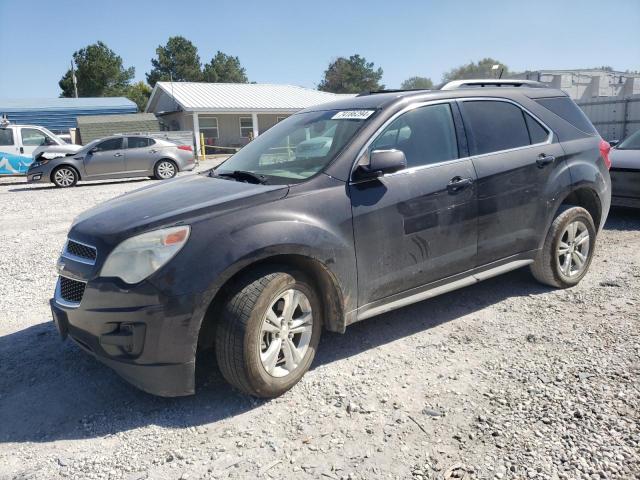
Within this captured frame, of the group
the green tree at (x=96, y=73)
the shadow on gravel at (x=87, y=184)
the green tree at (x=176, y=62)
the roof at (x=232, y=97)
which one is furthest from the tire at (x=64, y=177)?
the green tree at (x=176, y=62)

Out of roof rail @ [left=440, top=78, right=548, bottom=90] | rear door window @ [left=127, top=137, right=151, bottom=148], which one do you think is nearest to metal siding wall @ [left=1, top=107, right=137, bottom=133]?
rear door window @ [left=127, top=137, right=151, bottom=148]

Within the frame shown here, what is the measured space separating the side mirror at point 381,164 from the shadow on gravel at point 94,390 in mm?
1337

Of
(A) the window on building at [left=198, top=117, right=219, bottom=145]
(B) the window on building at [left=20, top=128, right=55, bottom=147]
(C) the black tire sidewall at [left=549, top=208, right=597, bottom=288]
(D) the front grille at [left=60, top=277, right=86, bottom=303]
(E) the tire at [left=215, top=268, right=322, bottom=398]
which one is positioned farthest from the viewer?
(A) the window on building at [left=198, top=117, right=219, bottom=145]

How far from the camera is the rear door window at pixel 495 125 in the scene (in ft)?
13.7

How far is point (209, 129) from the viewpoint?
108 feet

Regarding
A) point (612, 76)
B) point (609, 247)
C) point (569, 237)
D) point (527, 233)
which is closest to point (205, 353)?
point (527, 233)

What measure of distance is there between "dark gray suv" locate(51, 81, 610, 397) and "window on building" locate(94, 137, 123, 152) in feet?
42.5

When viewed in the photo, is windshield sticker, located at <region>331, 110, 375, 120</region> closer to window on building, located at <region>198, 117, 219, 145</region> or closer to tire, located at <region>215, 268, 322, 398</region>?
tire, located at <region>215, 268, 322, 398</region>

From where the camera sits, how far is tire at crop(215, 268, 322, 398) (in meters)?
2.96

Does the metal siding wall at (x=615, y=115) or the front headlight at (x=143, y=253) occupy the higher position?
the metal siding wall at (x=615, y=115)

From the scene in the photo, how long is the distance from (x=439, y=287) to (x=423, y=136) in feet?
3.84

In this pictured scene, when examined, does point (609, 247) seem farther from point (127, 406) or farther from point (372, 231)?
point (127, 406)

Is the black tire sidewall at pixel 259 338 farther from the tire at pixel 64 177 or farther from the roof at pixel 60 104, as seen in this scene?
the roof at pixel 60 104

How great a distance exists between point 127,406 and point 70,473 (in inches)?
24.4
